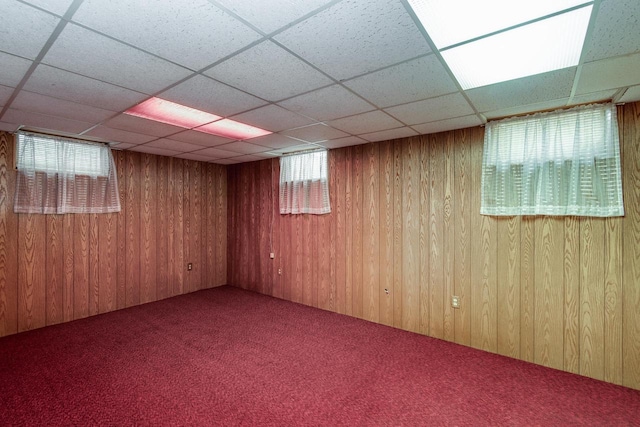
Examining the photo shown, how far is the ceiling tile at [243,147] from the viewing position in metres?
4.14

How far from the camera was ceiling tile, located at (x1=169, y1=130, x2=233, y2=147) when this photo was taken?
11.8 feet

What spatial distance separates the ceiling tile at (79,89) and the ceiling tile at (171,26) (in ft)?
2.47

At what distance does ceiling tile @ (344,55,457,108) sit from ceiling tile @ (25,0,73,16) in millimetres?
1583

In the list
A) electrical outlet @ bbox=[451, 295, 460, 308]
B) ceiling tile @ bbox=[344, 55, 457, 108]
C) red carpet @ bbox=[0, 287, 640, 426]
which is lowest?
red carpet @ bbox=[0, 287, 640, 426]

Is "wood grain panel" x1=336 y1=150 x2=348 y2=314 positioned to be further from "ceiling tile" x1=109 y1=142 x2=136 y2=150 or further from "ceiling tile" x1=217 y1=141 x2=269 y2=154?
"ceiling tile" x1=109 y1=142 x2=136 y2=150

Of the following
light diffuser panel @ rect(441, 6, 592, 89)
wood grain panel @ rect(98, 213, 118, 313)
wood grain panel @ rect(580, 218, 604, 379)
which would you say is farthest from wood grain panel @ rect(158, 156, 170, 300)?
wood grain panel @ rect(580, 218, 604, 379)

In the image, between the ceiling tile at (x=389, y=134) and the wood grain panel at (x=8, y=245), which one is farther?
the wood grain panel at (x=8, y=245)

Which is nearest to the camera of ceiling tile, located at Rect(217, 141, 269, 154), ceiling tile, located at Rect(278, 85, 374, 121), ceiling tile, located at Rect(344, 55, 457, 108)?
ceiling tile, located at Rect(344, 55, 457, 108)

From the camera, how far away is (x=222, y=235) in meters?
5.97

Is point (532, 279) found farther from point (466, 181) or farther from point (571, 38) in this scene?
point (571, 38)

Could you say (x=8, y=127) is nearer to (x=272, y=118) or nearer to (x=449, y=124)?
(x=272, y=118)

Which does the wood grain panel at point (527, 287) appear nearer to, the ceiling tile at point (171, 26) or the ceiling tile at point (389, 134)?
the ceiling tile at point (389, 134)

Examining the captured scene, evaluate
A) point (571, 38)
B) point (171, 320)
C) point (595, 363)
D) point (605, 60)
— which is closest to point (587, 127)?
point (605, 60)

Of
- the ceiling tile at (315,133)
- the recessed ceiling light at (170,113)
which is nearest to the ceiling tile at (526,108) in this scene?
the ceiling tile at (315,133)
